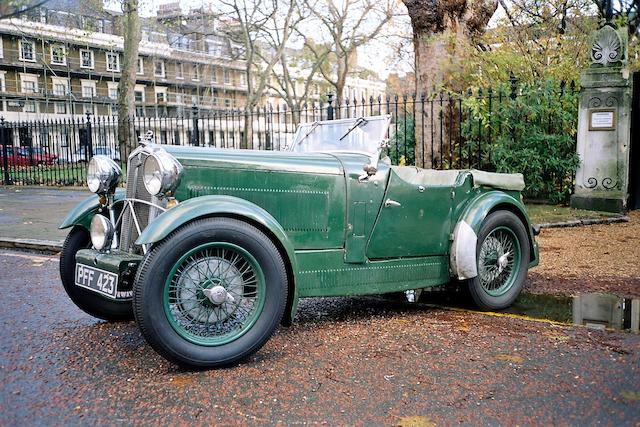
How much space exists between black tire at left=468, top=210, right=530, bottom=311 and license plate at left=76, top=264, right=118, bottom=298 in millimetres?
2645

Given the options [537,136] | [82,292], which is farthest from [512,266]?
[537,136]

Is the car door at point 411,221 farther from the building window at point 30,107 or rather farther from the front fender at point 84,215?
the building window at point 30,107

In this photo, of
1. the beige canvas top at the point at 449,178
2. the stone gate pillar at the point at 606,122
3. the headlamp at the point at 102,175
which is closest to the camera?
the headlamp at the point at 102,175

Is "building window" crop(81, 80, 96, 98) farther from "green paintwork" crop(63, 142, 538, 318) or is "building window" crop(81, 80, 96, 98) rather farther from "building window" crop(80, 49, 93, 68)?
"green paintwork" crop(63, 142, 538, 318)

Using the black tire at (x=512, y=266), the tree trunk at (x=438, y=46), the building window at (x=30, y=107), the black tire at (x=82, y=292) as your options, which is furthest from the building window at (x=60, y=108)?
the black tire at (x=512, y=266)

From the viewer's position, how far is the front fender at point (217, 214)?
125 inches

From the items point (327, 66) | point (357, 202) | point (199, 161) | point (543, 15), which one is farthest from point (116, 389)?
point (327, 66)

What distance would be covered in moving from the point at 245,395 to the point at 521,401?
136 cm

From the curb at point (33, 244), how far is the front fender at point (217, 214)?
5000 millimetres

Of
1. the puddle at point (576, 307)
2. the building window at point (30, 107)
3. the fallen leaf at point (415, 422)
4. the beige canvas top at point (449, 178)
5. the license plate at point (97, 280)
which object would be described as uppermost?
the building window at point (30, 107)

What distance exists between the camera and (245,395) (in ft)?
9.59

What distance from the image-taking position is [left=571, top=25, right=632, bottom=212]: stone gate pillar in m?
9.47

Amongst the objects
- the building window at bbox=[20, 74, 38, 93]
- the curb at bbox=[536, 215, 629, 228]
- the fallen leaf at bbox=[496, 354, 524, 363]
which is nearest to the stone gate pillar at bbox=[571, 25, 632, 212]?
the curb at bbox=[536, 215, 629, 228]

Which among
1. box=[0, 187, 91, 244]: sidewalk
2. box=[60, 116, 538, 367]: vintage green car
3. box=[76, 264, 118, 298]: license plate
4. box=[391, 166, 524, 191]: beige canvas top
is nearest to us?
box=[60, 116, 538, 367]: vintage green car
